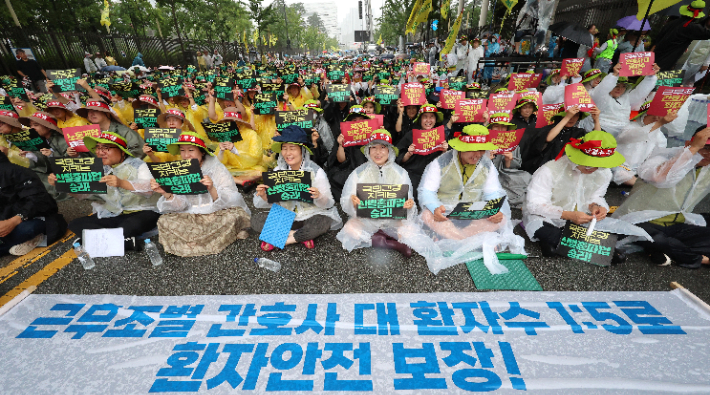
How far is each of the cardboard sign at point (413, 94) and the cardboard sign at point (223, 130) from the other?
2697 mm

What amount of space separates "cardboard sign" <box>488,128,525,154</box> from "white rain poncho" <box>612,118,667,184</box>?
227cm

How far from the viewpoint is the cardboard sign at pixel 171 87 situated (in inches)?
224

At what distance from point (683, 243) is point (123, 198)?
243 inches

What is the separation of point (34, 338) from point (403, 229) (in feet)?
10.7

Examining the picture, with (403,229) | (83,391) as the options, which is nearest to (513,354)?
(403,229)

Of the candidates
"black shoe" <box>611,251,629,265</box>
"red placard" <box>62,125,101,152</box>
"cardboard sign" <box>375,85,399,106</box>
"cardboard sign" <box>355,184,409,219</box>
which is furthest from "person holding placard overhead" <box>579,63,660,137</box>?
"red placard" <box>62,125,101,152</box>

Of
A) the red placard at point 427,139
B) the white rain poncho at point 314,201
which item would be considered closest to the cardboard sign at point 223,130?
the white rain poncho at point 314,201

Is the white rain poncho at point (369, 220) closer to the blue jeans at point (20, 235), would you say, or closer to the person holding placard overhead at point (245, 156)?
A: the person holding placard overhead at point (245, 156)

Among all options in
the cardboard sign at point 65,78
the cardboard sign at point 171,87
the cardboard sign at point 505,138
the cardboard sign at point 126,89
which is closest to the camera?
the cardboard sign at point 505,138

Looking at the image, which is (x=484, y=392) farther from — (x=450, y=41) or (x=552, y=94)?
(x=450, y=41)

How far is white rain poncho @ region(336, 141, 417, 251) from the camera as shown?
334 cm

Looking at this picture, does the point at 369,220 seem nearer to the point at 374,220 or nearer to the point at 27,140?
the point at 374,220

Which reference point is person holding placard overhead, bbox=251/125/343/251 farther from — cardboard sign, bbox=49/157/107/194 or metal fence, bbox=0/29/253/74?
metal fence, bbox=0/29/253/74

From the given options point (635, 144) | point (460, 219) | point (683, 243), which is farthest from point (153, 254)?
point (635, 144)
